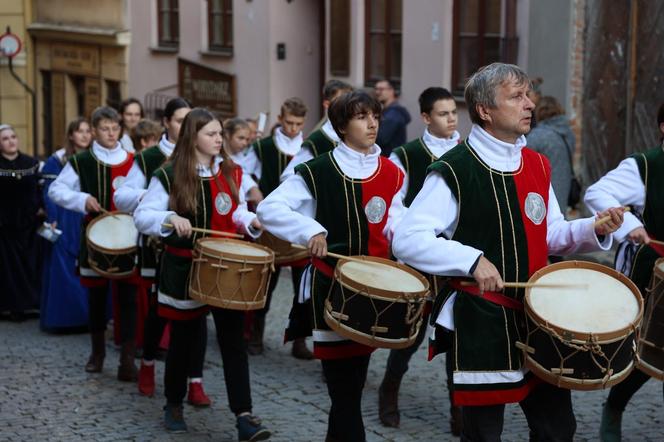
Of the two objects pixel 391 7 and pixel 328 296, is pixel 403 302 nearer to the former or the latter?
pixel 328 296

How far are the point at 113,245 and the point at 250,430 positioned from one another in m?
1.94

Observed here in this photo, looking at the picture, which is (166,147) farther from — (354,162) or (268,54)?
(268,54)

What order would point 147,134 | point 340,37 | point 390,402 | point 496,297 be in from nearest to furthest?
point 496,297, point 390,402, point 147,134, point 340,37

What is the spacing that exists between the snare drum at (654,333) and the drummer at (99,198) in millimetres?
3812

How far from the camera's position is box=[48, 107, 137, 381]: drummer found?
8.25 meters

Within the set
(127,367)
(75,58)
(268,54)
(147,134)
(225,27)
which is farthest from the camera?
(75,58)

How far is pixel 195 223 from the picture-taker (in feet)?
21.7

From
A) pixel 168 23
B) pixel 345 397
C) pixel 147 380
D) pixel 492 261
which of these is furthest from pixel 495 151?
pixel 168 23

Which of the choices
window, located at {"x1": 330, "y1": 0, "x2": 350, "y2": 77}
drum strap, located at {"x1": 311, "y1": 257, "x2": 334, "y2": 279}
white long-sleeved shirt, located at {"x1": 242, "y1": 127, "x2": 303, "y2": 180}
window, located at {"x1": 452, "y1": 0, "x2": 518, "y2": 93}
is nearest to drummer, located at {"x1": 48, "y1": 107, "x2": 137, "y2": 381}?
white long-sleeved shirt, located at {"x1": 242, "y1": 127, "x2": 303, "y2": 180}

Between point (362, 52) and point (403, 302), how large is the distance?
11.9 metres

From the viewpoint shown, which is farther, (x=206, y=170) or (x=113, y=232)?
(x=113, y=232)

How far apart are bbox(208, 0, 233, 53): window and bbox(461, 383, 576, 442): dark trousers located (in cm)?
1538

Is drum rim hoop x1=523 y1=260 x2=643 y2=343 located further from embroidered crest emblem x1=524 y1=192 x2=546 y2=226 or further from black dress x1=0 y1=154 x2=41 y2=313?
black dress x1=0 y1=154 x2=41 y2=313

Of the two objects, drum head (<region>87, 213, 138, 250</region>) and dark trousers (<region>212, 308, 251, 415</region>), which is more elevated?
drum head (<region>87, 213, 138, 250</region>)
